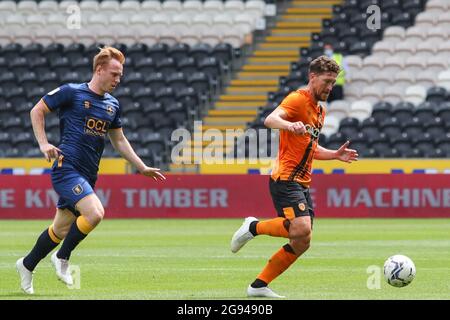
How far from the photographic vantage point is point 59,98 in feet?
39.7

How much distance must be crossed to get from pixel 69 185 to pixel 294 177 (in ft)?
7.30

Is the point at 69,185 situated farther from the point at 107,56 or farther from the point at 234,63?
the point at 234,63

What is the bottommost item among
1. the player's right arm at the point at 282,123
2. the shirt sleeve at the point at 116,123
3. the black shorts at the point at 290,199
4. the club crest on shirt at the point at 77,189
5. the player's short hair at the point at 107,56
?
the black shorts at the point at 290,199

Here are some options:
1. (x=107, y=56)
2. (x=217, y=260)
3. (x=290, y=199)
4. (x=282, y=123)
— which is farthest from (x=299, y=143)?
(x=217, y=260)

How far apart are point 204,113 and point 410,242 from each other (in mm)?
13462

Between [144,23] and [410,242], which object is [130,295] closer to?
[410,242]

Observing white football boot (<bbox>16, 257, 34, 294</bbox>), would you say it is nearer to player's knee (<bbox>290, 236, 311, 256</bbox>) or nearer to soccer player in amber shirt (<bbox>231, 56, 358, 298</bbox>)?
soccer player in amber shirt (<bbox>231, 56, 358, 298</bbox>)

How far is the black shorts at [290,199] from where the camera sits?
1172 cm

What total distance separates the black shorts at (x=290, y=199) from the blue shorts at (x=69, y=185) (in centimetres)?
185

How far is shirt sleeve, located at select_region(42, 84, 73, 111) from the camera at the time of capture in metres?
12.0

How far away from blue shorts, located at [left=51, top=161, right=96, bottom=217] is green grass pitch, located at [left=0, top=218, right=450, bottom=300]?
93 cm

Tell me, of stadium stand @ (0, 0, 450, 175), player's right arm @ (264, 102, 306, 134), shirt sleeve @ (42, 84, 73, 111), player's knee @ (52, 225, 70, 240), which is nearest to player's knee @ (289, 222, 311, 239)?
player's right arm @ (264, 102, 306, 134)

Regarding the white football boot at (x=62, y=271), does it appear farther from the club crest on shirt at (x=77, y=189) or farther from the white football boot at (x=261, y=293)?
the white football boot at (x=261, y=293)

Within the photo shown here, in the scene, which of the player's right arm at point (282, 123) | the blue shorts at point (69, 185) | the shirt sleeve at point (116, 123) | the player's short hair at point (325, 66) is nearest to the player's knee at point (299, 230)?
the player's right arm at point (282, 123)
